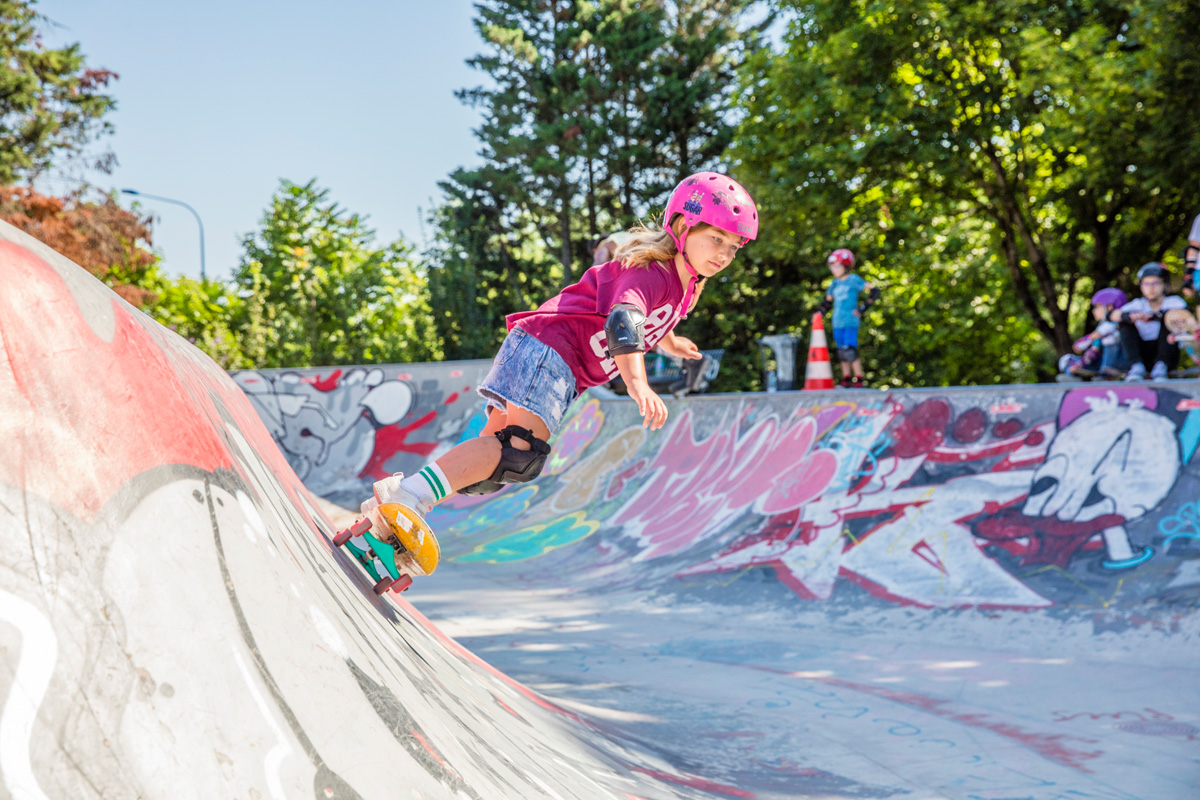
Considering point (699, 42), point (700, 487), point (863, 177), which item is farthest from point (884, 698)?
point (699, 42)

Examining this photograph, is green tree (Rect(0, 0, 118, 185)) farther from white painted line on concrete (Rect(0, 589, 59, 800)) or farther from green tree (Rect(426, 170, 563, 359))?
white painted line on concrete (Rect(0, 589, 59, 800))

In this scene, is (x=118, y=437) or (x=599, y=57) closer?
(x=118, y=437)

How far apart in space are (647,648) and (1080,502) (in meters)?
3.12

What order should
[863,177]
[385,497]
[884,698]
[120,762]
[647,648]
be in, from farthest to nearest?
[863,177]
[647,648]
[884,698]
[385,497]
[120,762]

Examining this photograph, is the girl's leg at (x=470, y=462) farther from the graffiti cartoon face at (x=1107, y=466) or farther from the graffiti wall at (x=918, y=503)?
the graffiti cartoon face at (x=1107, y=466)

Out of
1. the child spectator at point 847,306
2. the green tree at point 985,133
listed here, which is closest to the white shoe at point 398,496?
the child spectator at point 847,306

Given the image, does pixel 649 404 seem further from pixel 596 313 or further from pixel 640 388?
pixel 596 313

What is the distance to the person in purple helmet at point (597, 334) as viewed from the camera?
2.94 meters

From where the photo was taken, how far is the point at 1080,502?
560 centimetres

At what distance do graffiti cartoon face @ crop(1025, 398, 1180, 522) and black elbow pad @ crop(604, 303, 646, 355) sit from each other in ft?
13.5

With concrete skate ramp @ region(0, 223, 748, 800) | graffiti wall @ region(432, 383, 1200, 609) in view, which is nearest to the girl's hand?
concrete skate ramp @ region(0, 223, 748, 800)

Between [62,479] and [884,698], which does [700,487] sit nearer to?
[884,698]

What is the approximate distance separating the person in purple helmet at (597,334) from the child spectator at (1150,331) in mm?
8254

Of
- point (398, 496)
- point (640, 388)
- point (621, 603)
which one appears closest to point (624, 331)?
point (640, 388)
